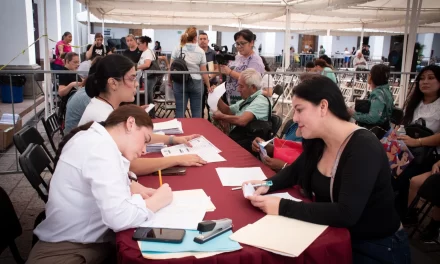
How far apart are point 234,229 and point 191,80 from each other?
411 cm

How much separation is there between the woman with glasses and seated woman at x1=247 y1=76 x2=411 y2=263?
8.35ft

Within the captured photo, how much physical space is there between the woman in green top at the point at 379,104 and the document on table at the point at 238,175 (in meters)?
2.41

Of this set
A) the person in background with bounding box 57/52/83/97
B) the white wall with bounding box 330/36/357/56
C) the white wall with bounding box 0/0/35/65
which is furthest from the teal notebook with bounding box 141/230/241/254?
the white wall with bounding box 330/36/357/56

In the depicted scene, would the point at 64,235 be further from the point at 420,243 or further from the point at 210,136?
the point at 420,243

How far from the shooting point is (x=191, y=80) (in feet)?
17.7

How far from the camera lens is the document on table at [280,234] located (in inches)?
51.9

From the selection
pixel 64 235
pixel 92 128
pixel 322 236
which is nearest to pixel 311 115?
pixel 322 236

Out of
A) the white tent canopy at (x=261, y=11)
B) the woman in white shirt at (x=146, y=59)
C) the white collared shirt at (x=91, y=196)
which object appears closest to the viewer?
the white collared shirt at (x=91, y=196)

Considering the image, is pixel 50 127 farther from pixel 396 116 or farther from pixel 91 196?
pixel 396 116

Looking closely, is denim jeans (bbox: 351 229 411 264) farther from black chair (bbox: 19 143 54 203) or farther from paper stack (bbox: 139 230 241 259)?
black chair (bbox: 19 143 54 203)

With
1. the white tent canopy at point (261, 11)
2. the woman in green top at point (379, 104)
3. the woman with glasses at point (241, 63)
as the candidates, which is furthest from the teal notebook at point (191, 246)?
the white tent canopy at point (261, 11)

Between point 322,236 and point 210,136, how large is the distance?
1753 millimetres

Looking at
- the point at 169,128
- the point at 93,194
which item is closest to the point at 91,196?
the point at 93,194

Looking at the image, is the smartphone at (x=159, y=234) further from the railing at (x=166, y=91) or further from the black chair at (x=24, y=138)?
the railing at (x=166, y=91)
